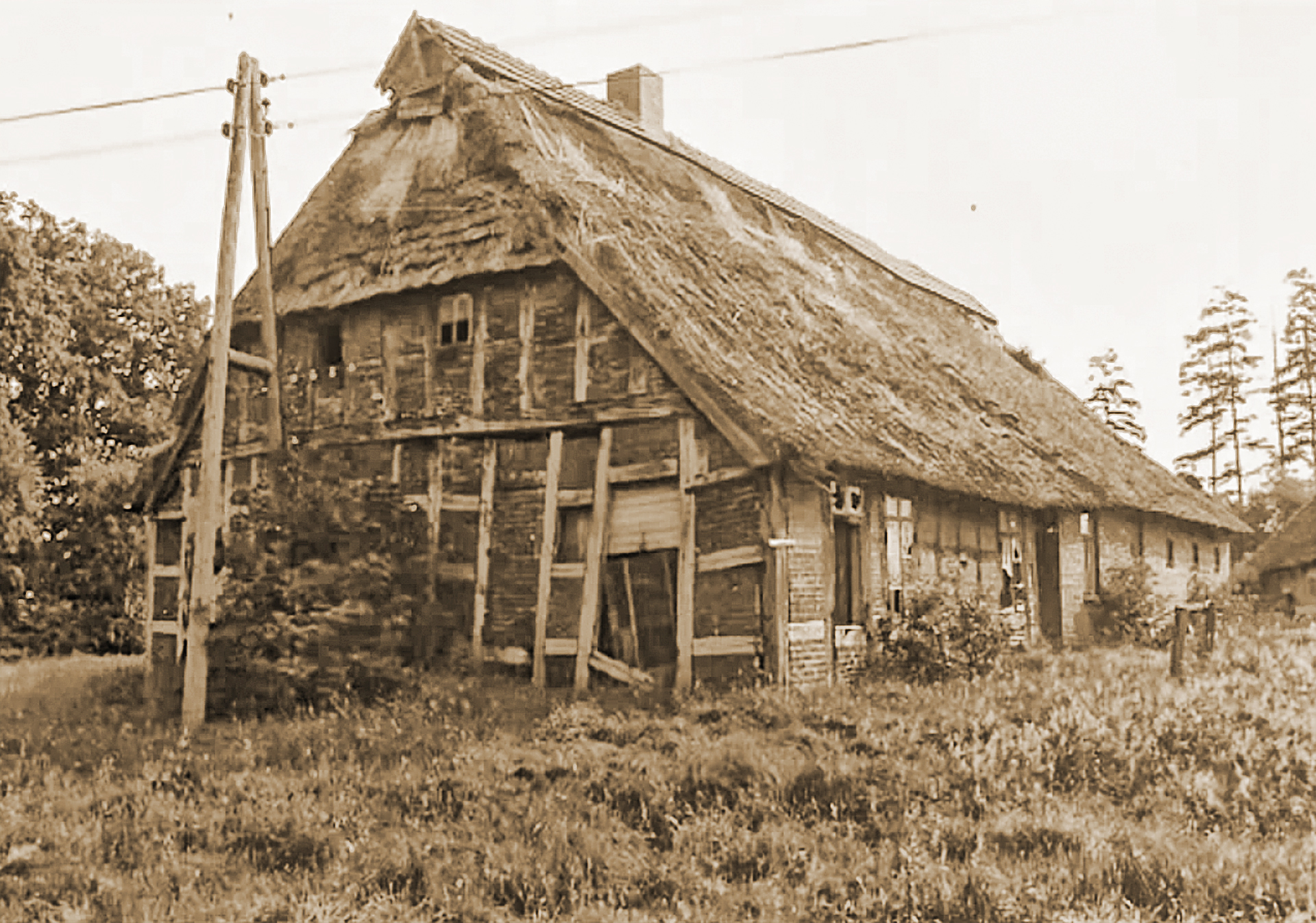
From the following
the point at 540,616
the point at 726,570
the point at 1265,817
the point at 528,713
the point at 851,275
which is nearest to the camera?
the point at 1265,817

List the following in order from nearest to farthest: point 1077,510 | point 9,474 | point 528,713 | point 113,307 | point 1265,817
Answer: point 1265,817 < point 528,713 < point 1077,510 < point 9,474 < point 113,307

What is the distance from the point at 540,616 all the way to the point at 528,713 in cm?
233

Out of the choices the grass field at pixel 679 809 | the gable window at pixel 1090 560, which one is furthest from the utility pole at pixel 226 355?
the gable window at pixel 1090 560

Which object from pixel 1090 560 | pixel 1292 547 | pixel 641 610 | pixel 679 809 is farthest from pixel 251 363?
pixel 1292 547

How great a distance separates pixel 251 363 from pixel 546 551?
3931 mm

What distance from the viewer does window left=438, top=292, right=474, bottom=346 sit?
48.7ft

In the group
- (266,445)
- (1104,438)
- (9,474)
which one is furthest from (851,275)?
(9,474)

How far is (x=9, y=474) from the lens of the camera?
24141mm

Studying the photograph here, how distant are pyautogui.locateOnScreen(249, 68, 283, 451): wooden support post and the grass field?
396cm

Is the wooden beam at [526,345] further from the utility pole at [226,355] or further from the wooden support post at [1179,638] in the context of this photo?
the wooden support post at [1179,638]

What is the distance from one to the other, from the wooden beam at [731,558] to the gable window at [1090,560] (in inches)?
392

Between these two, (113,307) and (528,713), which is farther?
(113,307)

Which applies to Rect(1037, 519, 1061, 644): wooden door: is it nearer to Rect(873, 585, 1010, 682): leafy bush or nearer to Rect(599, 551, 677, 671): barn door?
Rect(873, 585, 1010, 682): leafy bush

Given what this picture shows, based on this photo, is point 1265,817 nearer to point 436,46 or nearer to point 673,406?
point 673,406
